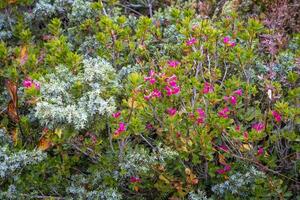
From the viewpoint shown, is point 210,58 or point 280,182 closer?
point 280,182

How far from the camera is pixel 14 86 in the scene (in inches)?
119

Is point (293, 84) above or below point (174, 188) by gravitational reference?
above

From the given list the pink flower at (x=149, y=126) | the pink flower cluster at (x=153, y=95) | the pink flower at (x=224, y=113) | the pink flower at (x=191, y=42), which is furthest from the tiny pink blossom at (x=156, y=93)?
the pink flower at (x=191, y=42)

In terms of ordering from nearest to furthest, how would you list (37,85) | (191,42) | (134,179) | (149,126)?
1. (37,85)
2. (134,179)
3. (149,126)
4. (191,42)

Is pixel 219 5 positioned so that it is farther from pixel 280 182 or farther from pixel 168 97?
pixel 280 182

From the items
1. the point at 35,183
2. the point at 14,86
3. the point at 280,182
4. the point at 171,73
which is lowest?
the point at 35,183

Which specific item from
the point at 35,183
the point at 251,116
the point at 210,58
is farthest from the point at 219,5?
the point at 35,183

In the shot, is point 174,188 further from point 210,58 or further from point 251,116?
point 210,58

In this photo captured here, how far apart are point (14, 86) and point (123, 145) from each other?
2.87 feet

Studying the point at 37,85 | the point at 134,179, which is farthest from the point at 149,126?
the point at 37,85

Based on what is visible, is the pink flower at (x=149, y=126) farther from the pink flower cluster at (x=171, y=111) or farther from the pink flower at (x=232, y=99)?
the pink flower at (x=232, y=99)

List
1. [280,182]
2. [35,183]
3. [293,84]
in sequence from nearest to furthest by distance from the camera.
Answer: [280,182] → [35,183] → [293,84]

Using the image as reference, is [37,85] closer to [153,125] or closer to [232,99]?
[153,125]

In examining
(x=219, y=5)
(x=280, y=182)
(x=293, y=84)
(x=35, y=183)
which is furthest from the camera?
(x=219, y=5)
